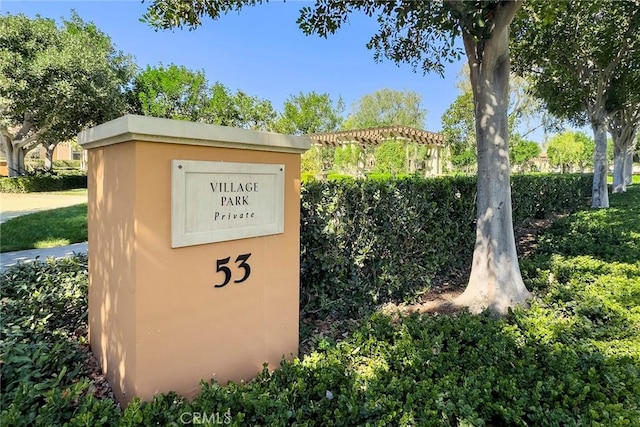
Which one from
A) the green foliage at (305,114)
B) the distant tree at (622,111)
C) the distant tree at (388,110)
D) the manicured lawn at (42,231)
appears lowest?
the manicured lawn at (42,231)

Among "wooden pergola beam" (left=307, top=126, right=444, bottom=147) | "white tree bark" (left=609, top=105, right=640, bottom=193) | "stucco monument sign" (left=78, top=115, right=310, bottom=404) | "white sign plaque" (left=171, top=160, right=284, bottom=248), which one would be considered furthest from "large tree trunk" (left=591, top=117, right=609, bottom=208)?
"white sign plaque" (left=171, top=160, right=284, bottom=248)

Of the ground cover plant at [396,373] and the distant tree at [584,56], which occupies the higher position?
the distant tree at [584,56]

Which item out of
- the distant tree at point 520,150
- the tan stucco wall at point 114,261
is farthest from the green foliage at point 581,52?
the distant tree at point 520,150

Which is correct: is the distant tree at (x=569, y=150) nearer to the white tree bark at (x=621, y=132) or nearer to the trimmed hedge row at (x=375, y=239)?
the white tree bark at (x=621, y=132)

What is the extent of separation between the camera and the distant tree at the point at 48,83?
14523 millimetres

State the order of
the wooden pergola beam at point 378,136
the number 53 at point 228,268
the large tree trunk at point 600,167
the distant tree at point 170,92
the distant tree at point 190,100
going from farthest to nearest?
the distant tree at point 190,100 < the distant tree at point 170,92 < the wooden pergola beam at point 378,136 < the large tree trunk at point 600,167 < the number 53 at point 228,268

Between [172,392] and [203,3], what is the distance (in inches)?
171

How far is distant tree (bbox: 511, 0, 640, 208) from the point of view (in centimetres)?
849

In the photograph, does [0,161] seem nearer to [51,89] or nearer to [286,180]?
[51,89]

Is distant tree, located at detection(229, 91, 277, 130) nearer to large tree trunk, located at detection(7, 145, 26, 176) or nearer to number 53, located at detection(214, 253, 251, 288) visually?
large tree trunk, located at detection(7, 145, 26, 176)

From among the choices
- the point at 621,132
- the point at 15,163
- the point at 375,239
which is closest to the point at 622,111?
the point at 621,132

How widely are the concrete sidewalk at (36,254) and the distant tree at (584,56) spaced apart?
30.1 feet

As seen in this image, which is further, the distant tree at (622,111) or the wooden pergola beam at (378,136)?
the wooden pergola beam at (378,136)

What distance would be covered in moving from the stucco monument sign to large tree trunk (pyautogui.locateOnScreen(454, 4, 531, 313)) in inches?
84.5
